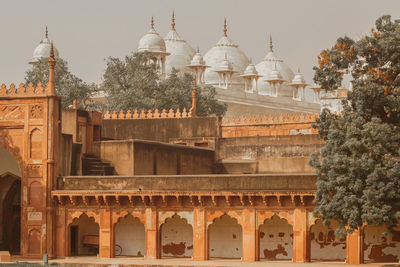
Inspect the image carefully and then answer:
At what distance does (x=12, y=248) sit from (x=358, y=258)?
1227 centimetres

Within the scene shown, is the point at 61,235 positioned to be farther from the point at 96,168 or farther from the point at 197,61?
the point at 197,61

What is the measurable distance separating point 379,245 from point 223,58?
46.4 meters

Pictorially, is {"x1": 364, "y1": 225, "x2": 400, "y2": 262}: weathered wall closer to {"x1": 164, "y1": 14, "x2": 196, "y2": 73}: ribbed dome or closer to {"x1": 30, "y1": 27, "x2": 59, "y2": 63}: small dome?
{"x1": 30, "y1": 27, "x2": 59, "y2": 63}: small dome

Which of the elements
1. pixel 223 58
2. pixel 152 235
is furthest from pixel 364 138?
pixel 223 58

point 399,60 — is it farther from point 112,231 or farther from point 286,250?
point 112,231

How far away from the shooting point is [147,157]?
116 ft

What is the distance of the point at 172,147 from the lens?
3653 centimetres

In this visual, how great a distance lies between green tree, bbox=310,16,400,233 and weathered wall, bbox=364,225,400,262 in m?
2.68

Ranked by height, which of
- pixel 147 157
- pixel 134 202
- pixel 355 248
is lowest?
pixel 355 248

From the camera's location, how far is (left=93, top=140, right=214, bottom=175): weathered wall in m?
34.8

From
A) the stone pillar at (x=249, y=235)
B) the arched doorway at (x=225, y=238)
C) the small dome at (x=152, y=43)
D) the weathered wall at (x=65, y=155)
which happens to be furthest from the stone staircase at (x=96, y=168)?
the small dome at (x=152, y=43)

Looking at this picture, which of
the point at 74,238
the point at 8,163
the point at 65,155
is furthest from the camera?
the point at 8,163

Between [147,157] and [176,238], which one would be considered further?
[147,157]

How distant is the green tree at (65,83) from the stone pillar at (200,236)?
20623 mm
